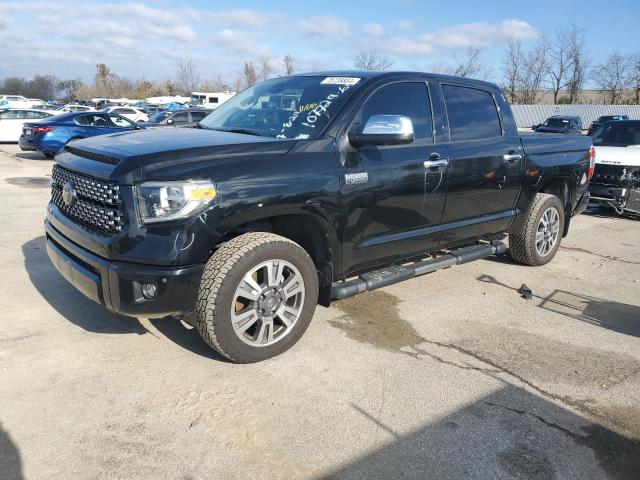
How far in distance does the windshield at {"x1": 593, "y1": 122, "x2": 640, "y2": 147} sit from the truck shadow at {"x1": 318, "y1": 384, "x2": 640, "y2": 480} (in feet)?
28.3

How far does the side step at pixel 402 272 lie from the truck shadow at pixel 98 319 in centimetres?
102

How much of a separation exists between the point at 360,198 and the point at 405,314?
1.29 metres

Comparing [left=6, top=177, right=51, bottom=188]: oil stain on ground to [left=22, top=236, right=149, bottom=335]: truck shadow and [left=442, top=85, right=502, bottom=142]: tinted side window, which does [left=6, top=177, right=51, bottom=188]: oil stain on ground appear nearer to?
[left=22, top=236, right=149, bottom=335]: truck shadow

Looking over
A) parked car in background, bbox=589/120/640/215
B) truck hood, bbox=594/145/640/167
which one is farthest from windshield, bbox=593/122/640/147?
truck hood, bbox=594/145/640/167

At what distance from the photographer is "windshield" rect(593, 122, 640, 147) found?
10.1 m

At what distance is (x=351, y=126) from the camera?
3.82m

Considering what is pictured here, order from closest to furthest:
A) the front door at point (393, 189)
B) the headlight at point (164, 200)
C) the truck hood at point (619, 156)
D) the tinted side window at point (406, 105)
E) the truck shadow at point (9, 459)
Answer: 1. the truck shadow at point (9, 459)
2. the headlight at point (164, 200)
3. the front door at point (393, 189)
4. the tinted side window at point (406, 105)
5. the truck hood at point (619, 156)

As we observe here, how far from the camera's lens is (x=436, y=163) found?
434 centimetres

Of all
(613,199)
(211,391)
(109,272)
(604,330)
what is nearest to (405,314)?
(604,330)

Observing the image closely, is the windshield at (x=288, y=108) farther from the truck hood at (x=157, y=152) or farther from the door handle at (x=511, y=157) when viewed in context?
the door handle at (x=511, y=157)

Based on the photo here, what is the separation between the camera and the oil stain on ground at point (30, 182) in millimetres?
10728

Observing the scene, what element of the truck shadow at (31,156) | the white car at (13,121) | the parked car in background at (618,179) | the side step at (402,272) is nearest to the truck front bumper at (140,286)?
the side step at (402,272)

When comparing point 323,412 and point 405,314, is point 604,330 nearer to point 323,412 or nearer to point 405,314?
point 405,314

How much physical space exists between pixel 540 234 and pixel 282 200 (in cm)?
380
